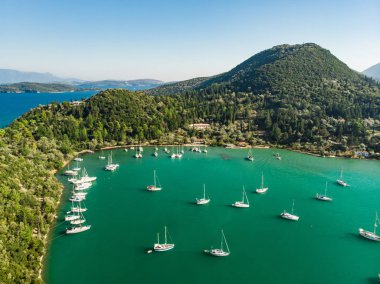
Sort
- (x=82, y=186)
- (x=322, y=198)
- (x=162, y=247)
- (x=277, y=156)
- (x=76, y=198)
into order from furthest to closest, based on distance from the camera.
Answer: (x=277, y=156) → (x=82, y=186) → (x=322, y=198) → (x=76, y=198) → (x=162, y=247)

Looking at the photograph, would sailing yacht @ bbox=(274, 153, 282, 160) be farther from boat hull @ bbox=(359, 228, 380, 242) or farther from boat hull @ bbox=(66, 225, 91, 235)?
boat hull @ bbox=(66, 225, 91, 235)

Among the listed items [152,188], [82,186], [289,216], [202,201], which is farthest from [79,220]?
[289,216]

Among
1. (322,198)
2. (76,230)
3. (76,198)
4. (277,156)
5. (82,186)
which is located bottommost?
(76,230)

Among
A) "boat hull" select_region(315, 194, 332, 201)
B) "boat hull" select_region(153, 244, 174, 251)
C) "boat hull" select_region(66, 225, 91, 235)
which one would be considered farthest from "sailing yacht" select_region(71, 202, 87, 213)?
"boat hull" select_region(315, 194, 332, 201)

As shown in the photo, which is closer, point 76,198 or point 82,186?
point 76,198

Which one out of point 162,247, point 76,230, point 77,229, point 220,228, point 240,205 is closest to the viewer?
Answer: point 162,247

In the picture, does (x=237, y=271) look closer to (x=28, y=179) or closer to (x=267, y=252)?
(x=267, y=252)

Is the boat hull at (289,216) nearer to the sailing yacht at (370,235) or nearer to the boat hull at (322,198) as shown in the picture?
the sailing yacht at (370,235)

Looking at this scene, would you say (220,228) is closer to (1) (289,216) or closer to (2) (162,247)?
(2) (162,247)

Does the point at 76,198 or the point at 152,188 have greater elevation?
the point at 152,188
